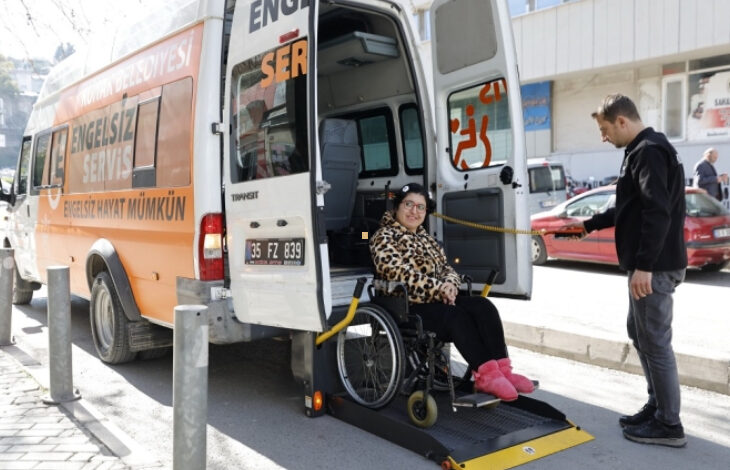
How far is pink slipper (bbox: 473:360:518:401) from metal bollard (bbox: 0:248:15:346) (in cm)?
484

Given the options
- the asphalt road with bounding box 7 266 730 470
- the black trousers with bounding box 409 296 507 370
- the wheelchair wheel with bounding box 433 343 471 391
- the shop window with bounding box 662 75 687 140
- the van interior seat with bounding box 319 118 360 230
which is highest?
the shop window with bounding box 662 75 687 140

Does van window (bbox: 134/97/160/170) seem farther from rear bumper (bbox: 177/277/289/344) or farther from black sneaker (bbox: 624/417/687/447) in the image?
black sneaker (bbox: 624/417/687/447)

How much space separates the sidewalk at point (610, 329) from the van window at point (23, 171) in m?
5.78

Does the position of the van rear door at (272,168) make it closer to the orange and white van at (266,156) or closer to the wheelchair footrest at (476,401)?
the orange and white van at (266,156)

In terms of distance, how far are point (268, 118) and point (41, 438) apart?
96.1 inches

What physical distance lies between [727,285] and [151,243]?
8256mm

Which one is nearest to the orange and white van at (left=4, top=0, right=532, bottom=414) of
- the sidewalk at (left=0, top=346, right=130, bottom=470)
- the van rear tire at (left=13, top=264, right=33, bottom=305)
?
the sidewalk at (left=0, top=346, right=130, bottom=470)

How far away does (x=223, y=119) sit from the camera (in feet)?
15.2

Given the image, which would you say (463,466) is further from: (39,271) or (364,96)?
(39,271)

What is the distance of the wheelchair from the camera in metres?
4.22

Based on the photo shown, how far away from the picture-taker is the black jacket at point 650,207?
389 cm

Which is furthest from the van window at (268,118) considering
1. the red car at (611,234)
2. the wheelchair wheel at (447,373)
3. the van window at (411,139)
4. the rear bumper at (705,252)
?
the rear bumper at (705,252)

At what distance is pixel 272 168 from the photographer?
4324mm

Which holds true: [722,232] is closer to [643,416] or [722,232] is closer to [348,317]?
[643,416]
